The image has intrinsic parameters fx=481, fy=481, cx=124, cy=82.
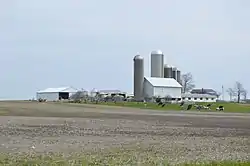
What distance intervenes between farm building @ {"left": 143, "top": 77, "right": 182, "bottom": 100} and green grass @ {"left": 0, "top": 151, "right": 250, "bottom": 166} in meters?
114

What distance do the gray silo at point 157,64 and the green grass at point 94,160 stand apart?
400 ft

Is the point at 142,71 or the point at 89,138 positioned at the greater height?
the point at 142,71

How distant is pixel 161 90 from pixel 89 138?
361 ft

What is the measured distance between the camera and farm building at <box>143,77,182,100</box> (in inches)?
5162

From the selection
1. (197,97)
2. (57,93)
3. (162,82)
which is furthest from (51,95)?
(197,97)

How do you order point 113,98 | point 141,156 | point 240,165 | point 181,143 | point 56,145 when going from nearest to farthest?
point 240,165
point 141,156
point 56,145
point 181,143
point 113,98

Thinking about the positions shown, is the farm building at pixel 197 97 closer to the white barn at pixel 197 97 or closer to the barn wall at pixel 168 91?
the white barn at pixel 197 97

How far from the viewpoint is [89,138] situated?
971 inches

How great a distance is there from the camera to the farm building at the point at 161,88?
430 ft

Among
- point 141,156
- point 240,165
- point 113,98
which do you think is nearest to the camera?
point 240,165

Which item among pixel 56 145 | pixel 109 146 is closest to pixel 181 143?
pixel 109 146

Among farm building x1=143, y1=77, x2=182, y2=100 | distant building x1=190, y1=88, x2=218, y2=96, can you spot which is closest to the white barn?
farm building x1=143, y1=77, x2=182, y2=100

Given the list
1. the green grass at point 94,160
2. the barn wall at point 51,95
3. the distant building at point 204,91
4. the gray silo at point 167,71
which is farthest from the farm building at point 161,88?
the green grass at point 94,160

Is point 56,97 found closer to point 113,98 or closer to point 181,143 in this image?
point 113,98
